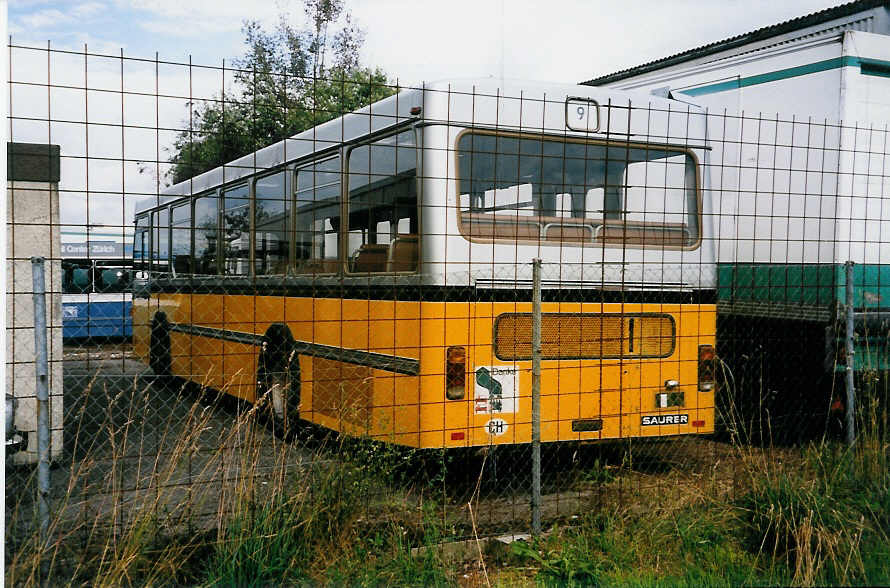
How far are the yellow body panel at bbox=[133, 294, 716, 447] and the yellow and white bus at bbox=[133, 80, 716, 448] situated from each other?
16 mm

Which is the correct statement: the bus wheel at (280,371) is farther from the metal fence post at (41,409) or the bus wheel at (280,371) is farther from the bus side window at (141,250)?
the metal fence post at (41,409)

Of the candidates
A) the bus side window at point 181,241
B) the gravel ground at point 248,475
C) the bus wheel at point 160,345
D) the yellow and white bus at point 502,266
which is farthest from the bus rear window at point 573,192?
the bus wheel at point 160,345

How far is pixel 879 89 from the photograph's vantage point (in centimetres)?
752

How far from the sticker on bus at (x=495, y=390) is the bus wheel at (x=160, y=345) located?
700cm

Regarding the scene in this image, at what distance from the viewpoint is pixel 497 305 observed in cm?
619

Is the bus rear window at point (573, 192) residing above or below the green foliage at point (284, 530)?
above

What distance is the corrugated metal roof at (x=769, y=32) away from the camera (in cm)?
809

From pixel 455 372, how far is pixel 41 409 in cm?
271

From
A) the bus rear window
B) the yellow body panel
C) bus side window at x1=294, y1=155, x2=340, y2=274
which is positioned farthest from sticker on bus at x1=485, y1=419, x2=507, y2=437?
bus side window at x1=294, y1=155, x2=340, y2=274

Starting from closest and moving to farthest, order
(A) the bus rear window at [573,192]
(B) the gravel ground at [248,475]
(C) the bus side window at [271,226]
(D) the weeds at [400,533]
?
(D) the weeds at [400,533] < (B) the gravel ground at [248,475] < (A) the bus rear window at [573,192] < (C) the bus side window at [271,226]

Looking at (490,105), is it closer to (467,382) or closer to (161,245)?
(467,382)

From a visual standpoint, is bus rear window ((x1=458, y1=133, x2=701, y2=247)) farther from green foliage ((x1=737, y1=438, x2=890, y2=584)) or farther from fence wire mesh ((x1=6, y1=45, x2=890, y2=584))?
green foliage ((x1=737, y1=438, x2=890, y2=584))

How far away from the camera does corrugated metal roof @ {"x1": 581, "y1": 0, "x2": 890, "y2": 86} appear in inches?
318

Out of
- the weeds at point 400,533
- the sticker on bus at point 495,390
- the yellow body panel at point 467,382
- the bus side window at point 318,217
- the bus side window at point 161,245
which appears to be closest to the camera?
the weeds at point 400,533
